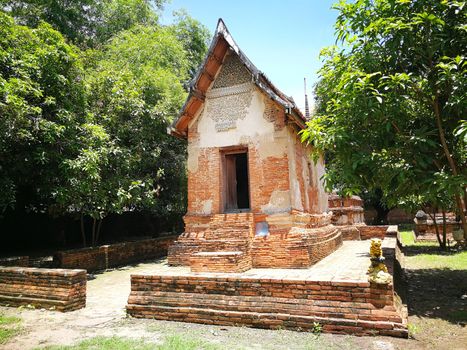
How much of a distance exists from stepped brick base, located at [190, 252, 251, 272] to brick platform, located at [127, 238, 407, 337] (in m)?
1.72

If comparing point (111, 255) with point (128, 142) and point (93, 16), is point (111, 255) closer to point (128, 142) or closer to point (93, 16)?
point (128, 142)

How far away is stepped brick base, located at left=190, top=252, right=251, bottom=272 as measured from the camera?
774 centimetres

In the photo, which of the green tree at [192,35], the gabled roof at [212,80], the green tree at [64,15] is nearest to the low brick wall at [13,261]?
the gabled roof at [212,80]

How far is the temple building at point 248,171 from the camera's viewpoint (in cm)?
873

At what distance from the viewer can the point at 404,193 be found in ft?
24.9

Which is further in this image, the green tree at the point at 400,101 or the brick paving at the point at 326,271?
the brick paving at the point at 326,271

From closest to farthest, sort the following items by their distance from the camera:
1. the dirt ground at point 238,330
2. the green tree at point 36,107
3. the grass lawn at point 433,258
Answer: the dirt ground at point 238,330 → the green tree at point 36,107 → the grass lawn at point 433,258

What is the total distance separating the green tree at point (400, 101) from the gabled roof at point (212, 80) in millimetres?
1881

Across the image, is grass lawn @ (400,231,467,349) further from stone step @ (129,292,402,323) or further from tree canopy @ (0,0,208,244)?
tree canopy @ (0,0,208,244)

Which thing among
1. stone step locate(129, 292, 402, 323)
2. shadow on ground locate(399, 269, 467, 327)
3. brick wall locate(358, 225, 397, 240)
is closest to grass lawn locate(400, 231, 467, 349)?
shadow on ground locate(399, 269, 467, 327)

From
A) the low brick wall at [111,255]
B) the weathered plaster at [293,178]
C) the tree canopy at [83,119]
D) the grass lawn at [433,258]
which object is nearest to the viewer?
the tree canopy at [83,119]

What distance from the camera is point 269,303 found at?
554 centimetres

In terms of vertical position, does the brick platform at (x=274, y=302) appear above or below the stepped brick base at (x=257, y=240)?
below

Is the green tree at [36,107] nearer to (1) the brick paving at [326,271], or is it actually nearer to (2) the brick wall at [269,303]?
(1) the brick paving at [326,271]
